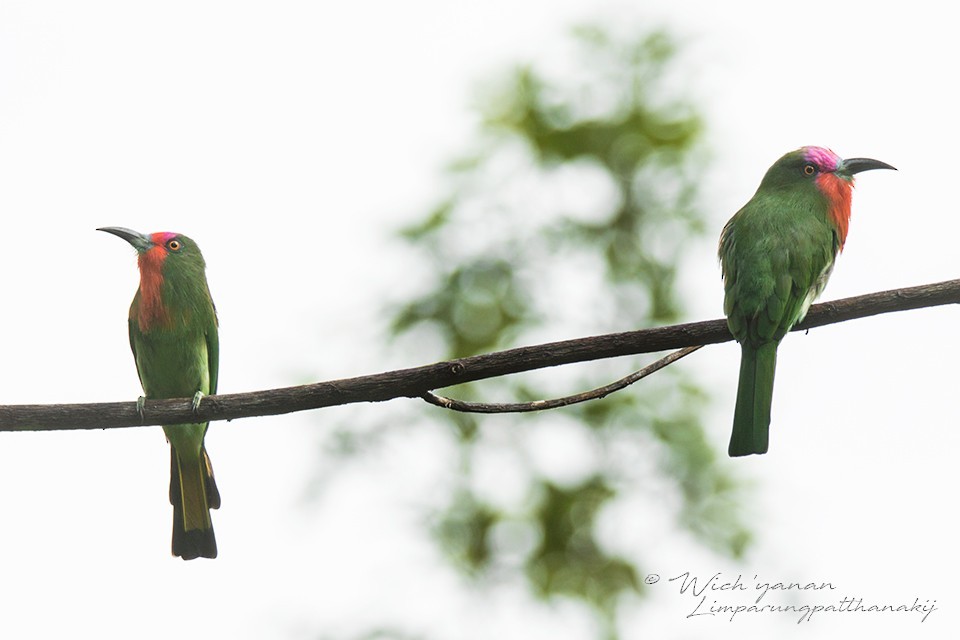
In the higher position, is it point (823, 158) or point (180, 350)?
point (823, 158)

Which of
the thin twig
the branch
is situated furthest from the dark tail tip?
the thin twig

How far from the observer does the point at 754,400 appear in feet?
14.9

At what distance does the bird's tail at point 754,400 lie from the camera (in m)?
4.43

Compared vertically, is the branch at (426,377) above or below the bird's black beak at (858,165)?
below

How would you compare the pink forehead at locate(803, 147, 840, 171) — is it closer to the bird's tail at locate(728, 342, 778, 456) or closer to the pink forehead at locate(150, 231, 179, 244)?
the bird's tail at locate(728, 342, 778, 456)

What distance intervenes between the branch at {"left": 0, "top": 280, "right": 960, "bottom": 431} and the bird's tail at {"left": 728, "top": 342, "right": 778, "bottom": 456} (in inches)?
17.1

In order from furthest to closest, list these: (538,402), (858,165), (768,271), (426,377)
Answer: (858,165) < (768,271) < (538,402) < (426,377)

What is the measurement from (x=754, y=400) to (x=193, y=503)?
2816 mm

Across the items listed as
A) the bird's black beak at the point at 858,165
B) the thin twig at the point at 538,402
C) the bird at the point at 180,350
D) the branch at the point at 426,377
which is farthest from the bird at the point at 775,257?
the bird at the point at 180,350

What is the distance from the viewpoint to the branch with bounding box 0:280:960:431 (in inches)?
144

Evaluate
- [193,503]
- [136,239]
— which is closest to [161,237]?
[136,239]

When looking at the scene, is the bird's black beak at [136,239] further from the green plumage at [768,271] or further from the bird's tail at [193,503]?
the green plumage at [768,271]

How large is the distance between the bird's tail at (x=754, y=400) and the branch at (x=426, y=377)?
1.42 feet

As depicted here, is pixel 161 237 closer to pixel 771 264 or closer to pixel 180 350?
pixel 180 350
